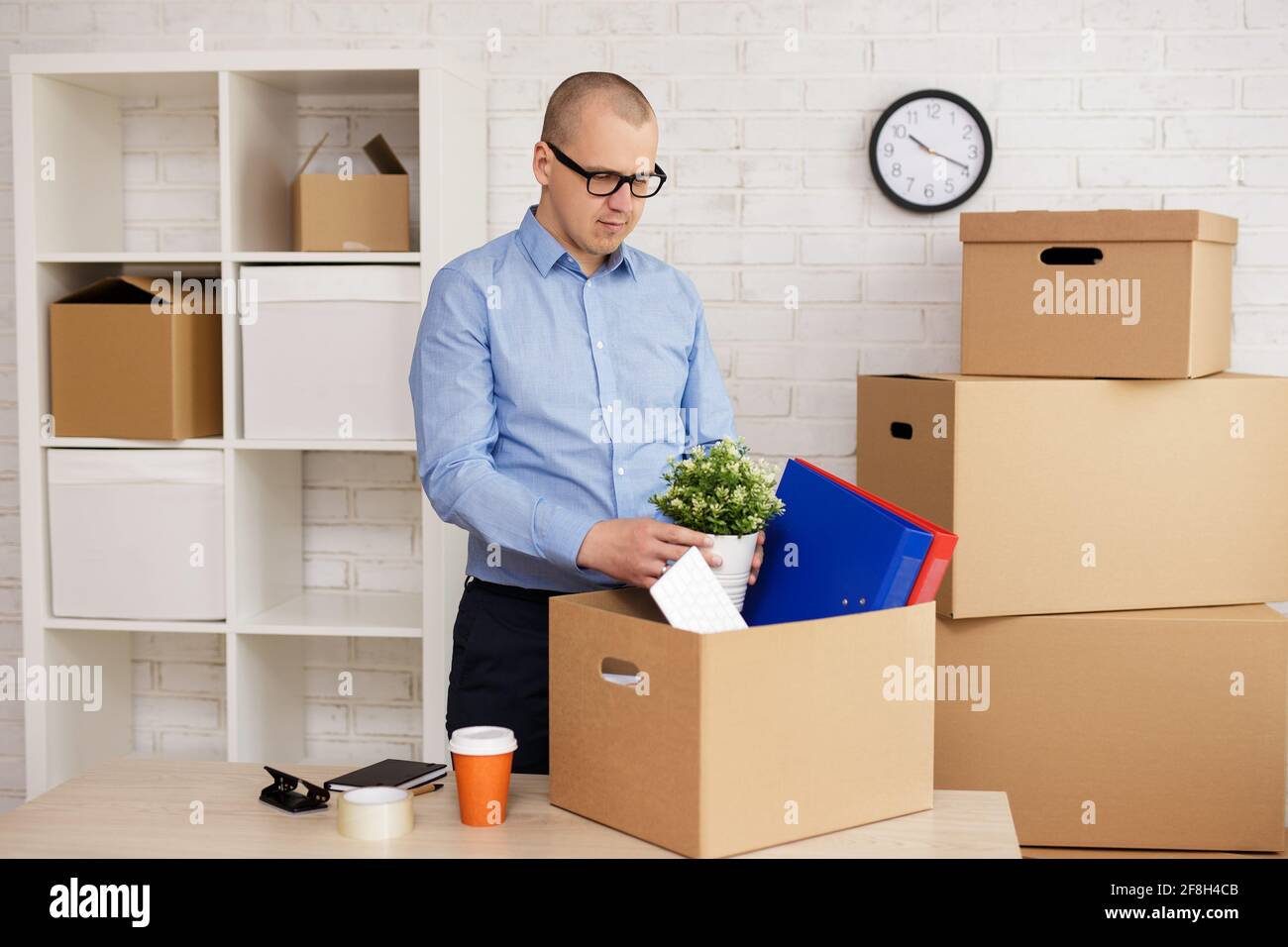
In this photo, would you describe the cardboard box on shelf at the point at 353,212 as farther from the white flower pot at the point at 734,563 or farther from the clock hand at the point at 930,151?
the white flower pot at the point at 734,563

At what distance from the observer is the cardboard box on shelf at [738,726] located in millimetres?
1198

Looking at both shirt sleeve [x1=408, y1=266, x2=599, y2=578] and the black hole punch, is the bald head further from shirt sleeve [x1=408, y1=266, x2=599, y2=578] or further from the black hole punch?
the black hole punch

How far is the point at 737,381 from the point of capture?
111 inches

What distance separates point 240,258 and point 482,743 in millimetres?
1585

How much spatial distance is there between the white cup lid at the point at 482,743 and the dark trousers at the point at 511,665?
1.86 ft

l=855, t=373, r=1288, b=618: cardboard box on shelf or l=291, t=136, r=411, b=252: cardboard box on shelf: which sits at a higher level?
l=291, t=136, r=411, b=252: cardboard box on shelf

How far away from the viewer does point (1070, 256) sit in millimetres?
2416

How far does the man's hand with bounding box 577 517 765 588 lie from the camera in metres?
1.47

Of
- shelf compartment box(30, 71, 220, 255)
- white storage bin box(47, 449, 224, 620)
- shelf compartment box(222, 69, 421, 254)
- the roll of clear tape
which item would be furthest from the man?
shelf compartment box(30, 71, 220, 255)

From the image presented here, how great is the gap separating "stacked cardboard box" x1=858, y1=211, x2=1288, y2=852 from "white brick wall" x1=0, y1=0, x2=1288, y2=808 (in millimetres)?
467

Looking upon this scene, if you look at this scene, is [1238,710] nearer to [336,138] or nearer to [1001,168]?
[1001,168]

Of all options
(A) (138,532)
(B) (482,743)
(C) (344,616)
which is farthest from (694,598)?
(A) (138,532)

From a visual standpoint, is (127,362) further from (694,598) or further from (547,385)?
Result: (694,598)

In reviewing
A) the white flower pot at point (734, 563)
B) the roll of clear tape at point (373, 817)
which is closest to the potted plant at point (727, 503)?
the white flower pot at point (734, 563)
